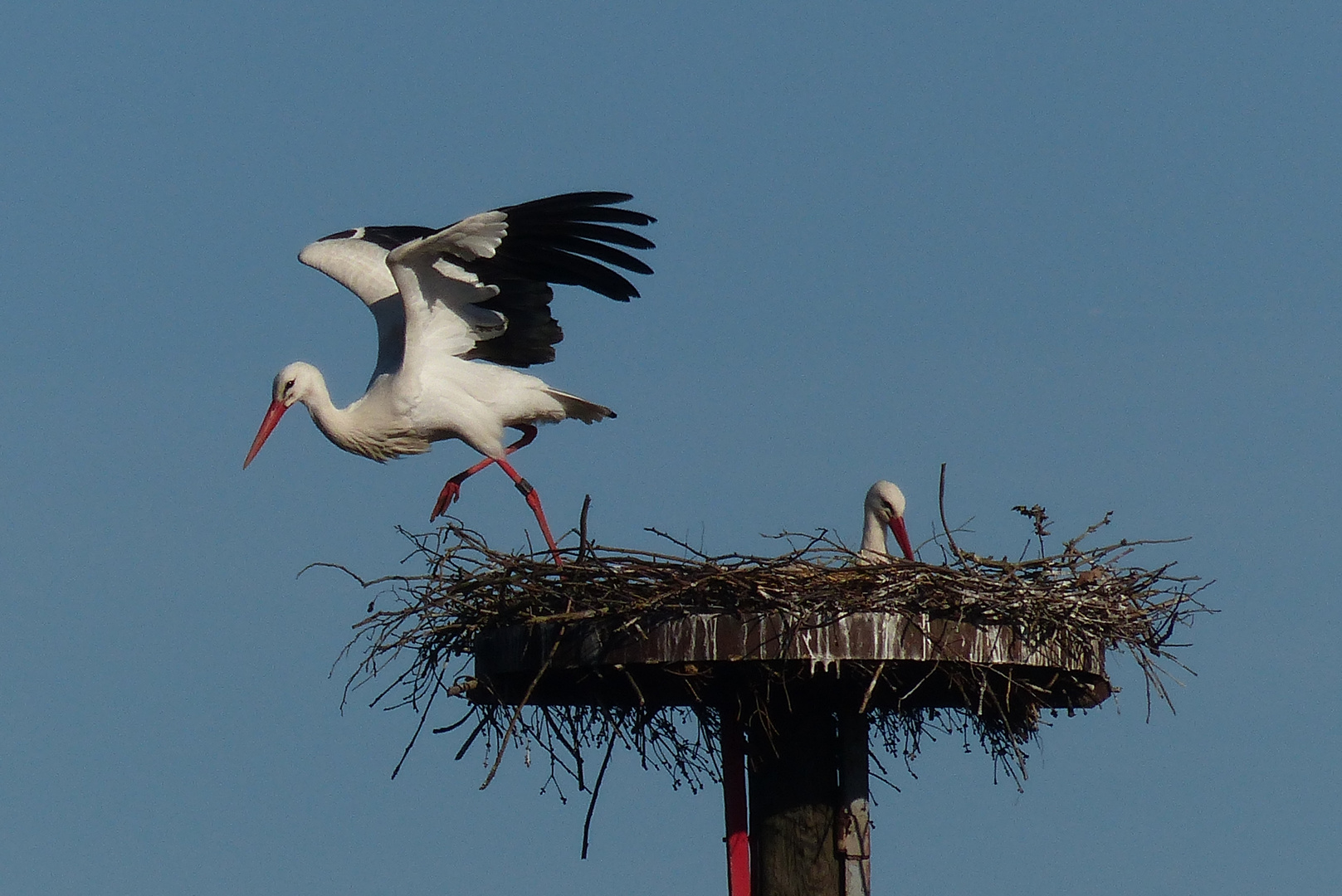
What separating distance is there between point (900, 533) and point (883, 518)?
11cm

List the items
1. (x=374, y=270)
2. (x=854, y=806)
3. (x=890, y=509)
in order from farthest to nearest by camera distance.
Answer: (x=374, y=270)
(x=890, y=509)
(x=854, y=806)

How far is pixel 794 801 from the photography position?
574 cm

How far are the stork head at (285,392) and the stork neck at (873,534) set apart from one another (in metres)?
2.32

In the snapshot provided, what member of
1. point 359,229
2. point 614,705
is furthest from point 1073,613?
point 359,229

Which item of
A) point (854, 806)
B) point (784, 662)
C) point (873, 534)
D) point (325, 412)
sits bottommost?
point (854, 806)

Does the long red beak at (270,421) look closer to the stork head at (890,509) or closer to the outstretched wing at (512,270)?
the outstretched wing at (512,270)

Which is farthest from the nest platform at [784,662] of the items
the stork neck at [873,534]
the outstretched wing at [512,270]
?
the outstretched wing at [512,270]

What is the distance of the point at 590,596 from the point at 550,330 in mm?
2621

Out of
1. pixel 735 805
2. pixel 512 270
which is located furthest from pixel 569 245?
A: pixel 735 805

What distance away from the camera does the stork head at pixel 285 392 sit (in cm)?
798

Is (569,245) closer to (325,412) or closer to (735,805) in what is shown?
(325,412)

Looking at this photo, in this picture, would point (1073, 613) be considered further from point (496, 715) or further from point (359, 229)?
point (359, 229)

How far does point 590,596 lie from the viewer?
5.55 meters

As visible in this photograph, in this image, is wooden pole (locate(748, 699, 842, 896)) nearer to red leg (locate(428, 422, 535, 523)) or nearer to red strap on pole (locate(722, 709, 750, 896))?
red strap on pole (locate(722, 709, 750, 896))
